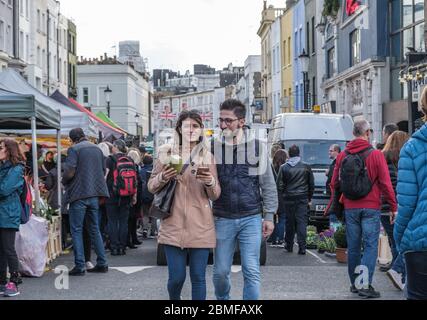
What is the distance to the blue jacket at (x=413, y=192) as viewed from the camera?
5426 millimetres

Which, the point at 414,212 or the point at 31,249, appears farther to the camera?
the point at 31,249

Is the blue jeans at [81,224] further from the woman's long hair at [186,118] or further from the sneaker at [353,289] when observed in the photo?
the woman's long hair at [186,118]

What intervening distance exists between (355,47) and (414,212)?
1179 inches

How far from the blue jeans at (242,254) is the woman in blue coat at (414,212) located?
2.11 metres

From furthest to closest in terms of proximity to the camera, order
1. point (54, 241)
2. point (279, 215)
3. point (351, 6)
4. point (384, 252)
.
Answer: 1. point (351, 6)
2. point (279, 215)
3. point (54, 241)
4. point (384, 252)

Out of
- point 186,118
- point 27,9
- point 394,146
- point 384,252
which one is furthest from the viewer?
point 27,9

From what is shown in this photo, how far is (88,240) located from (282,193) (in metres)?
4.06

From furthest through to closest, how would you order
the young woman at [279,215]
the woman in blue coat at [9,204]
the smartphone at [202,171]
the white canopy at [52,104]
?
the young woman at [279,215] < the white canopy at [52,104] < the woman in blue coat at [9,204] < the smartphone at [202,171]

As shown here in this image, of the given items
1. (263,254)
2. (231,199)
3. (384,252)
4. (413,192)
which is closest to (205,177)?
(231,199)

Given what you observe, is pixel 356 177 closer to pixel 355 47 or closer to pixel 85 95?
pixel 355 47

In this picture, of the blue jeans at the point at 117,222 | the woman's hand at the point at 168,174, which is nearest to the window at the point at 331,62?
the blue jeans at the point at 117,222

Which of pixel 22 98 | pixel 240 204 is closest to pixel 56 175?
pixel 22 98

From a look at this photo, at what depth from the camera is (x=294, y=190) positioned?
48.1ft
